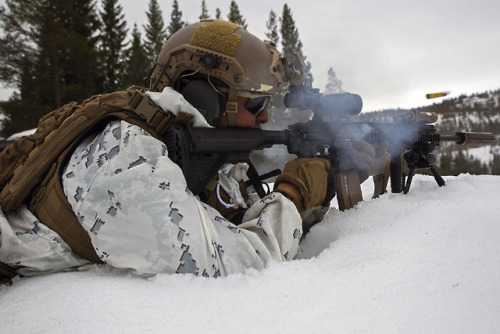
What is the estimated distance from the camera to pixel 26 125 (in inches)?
510

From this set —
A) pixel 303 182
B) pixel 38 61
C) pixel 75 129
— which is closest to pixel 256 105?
pixel 303 182

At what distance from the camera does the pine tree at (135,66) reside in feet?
59.4

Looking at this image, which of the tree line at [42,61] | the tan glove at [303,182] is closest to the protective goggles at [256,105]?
the tan glove at [303,182]

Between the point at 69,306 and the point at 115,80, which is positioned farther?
the point at 115,80

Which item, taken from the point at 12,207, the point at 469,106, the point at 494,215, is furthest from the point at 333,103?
the point at 469,106

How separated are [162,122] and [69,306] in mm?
777

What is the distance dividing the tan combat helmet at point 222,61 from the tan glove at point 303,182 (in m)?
0.47

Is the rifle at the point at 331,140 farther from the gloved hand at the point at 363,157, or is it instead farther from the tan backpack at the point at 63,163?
the tan backpack at the point at 63,163

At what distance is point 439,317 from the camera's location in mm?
846

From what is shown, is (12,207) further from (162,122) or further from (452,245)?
(452,245)

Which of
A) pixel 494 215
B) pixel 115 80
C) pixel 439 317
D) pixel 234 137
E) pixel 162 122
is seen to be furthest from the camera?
pixel 115 80

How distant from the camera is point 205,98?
1736 millimetres

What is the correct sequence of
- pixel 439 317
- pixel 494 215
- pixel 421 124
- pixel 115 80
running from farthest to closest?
pixel 115 80, pixel 421 124, pixel 494 215, pixel 439 317

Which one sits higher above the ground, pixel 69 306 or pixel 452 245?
pixel 69 306
